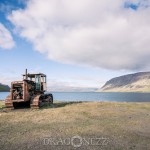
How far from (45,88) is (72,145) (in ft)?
68.9

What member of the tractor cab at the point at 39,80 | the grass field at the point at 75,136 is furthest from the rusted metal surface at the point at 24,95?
the grass field at the point at 75,136

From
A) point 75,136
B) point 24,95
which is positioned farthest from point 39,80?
point 75,136

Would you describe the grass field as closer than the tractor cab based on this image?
Yes

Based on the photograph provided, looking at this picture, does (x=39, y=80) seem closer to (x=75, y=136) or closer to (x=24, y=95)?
(x=24, y=95)

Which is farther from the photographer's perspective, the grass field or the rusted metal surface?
the rusted metal surface

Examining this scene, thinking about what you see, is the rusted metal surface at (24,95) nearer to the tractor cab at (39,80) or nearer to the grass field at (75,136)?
the tractor cab at (39,80)

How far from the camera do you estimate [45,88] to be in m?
31.7

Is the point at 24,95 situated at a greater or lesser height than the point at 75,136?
greater

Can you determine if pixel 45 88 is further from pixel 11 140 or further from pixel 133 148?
pixel 133 148

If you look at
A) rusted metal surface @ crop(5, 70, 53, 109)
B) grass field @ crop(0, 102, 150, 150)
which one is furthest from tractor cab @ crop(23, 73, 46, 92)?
grass field @ crop(0, 102, 150, 150)

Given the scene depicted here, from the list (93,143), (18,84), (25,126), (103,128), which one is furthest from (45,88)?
(93,143)

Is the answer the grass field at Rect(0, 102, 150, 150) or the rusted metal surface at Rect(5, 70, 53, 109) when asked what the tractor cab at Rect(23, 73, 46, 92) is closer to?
the rusted metal surface at Rect(5, 70, 53, 109)

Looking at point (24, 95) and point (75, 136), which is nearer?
point (75, 136)

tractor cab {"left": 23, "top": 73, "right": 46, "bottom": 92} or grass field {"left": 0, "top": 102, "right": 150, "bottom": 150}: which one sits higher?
tractor cab {"left": 23, "top": 73, "right": 46, "bottom": 92}
